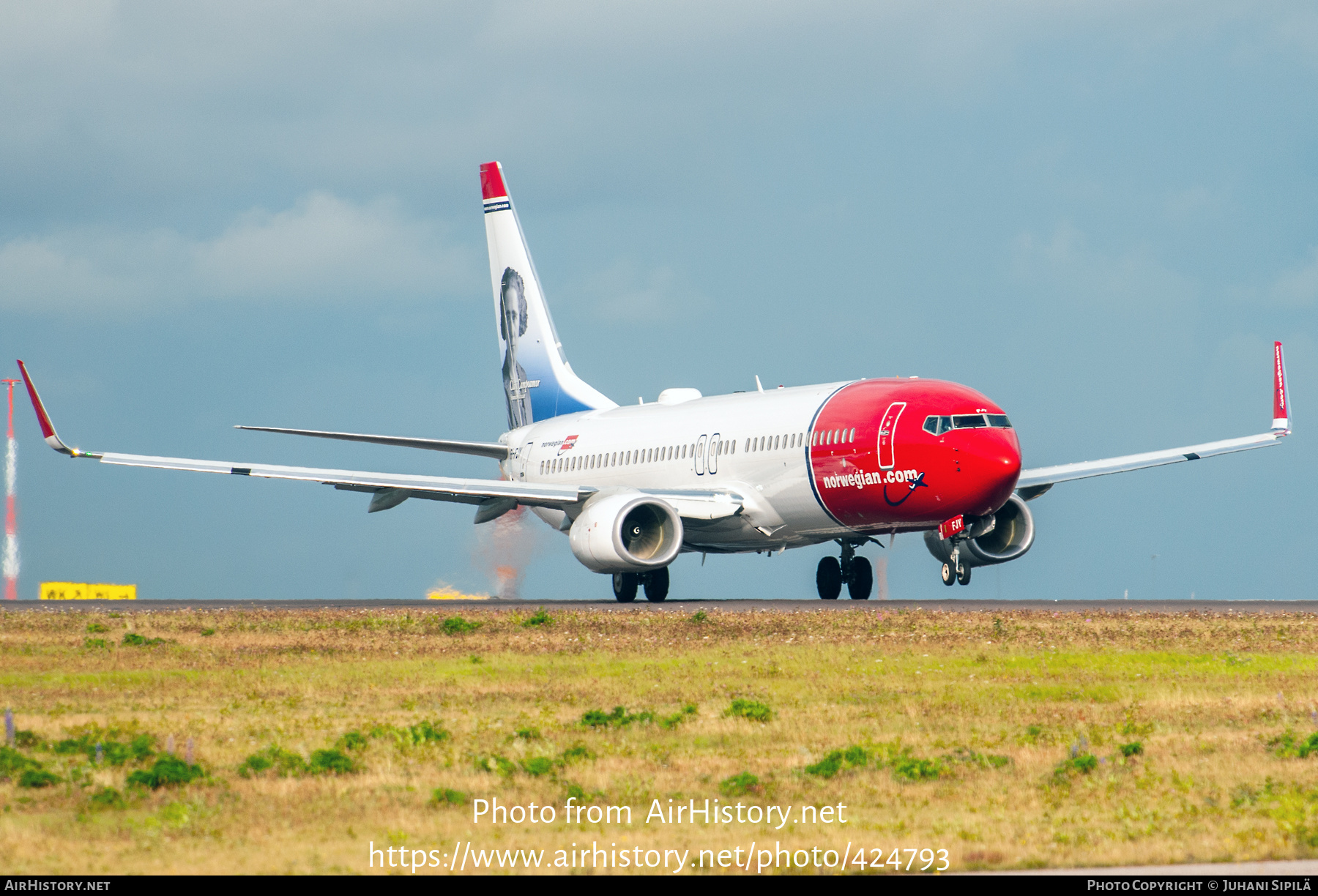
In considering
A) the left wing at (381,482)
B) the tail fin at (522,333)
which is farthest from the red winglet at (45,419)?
the tail fin at (522,333)

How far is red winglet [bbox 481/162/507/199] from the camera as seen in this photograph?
5012cm

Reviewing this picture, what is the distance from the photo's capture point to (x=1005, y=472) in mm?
30688

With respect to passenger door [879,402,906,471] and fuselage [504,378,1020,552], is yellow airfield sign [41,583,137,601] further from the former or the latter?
passenger door [879,402,906,471]

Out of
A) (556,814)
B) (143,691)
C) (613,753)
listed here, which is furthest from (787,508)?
(556,814)

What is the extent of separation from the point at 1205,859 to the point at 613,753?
18.1 feet

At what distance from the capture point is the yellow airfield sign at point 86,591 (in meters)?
56.0

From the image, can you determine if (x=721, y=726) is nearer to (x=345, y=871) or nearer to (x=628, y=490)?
(x=345, y=871)

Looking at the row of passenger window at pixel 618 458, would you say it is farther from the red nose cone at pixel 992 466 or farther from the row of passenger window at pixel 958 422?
the red nose cone at pixel 992 466

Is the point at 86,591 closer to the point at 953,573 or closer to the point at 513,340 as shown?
the point at 513,340

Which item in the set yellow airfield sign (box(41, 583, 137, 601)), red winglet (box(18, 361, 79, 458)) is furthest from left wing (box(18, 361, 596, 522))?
yellow airfield sign (box(41, 583, 137, 601))

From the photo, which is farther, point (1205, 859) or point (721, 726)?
point (721, 726)

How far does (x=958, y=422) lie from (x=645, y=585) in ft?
30.1

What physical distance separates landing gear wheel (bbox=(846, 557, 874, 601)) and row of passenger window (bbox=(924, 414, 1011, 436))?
7.06m

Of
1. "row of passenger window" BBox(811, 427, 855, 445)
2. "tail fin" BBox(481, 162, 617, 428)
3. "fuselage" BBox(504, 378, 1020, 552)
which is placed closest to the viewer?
"fuselage" BBox(504, 378, 1020, 552)
